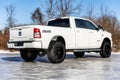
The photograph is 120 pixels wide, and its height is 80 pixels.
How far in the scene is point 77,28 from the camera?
1499 centimetres

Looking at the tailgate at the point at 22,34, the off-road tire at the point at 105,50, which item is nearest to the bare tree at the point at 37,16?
the off-road tire at the point at 105,50

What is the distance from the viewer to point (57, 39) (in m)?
13.6

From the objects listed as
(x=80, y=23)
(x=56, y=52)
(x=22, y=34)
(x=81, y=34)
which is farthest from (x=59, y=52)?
(x=80, y=23)

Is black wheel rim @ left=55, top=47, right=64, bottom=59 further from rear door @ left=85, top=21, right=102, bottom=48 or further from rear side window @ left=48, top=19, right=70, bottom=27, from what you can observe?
rear door @ left=85, top=21, right=102, bottom=48

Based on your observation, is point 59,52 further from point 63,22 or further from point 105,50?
point 105,50

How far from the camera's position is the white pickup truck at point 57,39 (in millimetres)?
13016

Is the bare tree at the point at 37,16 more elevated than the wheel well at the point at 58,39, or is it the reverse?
the bare tree at the point at 37,16

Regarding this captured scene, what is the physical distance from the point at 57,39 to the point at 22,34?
1.35 m

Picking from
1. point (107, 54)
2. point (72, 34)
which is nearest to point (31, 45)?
point (72, 34)

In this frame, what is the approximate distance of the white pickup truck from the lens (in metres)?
13.0

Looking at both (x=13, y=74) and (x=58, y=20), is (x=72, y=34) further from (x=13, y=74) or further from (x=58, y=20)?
(x=13, y=74)

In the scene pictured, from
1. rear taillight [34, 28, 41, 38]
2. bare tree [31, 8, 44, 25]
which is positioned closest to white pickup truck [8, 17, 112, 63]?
rear taillight [34, 28, 41, 38]

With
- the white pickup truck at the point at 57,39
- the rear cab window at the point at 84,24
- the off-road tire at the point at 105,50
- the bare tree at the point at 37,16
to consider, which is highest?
the bare tree at the point at 37,16

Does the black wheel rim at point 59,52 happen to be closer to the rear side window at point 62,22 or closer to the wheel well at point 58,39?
the wheel well at point 58,39
